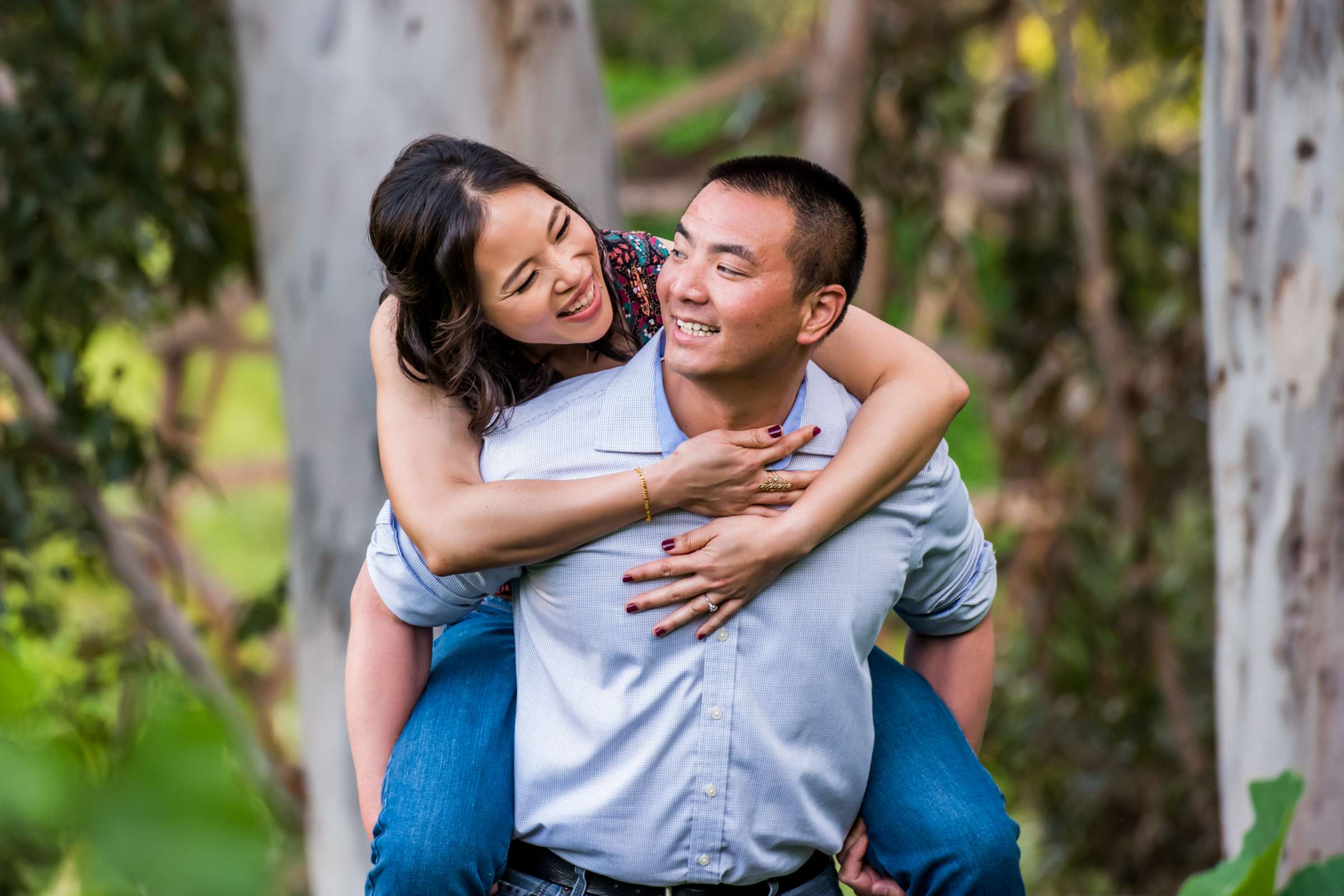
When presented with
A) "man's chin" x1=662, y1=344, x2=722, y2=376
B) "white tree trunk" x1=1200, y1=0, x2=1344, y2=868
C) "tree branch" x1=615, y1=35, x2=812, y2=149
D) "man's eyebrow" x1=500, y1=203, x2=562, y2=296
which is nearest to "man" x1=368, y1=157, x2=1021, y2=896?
"man's chin" x1=662, y1=344, x2=722, y2=376

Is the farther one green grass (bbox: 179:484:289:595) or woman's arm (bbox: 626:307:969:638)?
green grass (bbox: 179:484:289:595)

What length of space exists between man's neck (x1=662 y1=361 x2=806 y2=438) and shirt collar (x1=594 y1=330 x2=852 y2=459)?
1 cm

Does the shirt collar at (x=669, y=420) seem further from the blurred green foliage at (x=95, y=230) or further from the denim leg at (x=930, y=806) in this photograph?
the blurred green foliage at (x=95, y=230)

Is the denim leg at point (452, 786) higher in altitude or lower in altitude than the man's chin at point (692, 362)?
lower

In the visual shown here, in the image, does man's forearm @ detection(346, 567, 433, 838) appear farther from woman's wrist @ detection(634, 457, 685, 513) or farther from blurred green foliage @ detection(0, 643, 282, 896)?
blurred green foliage @ detection(0, 643, 282, 896)

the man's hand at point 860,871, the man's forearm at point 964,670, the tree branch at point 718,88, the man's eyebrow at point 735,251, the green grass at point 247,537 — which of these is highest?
the tree branch at point 718,88

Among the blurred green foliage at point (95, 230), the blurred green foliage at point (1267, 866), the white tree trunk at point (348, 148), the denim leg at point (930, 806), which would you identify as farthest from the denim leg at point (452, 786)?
the blurred green foliage at point (95, 230)

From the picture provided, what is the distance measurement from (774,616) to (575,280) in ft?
1.27

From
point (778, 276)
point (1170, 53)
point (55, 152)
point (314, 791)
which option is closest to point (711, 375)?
point (778, 276)

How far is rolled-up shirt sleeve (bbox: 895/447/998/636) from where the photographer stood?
1371mm

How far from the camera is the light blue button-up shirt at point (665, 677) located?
4.13 feet

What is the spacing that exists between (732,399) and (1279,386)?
1406 mm

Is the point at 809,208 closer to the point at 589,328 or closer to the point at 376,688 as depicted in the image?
the point at 589,328

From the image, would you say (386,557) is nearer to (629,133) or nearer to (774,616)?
(774,616)
